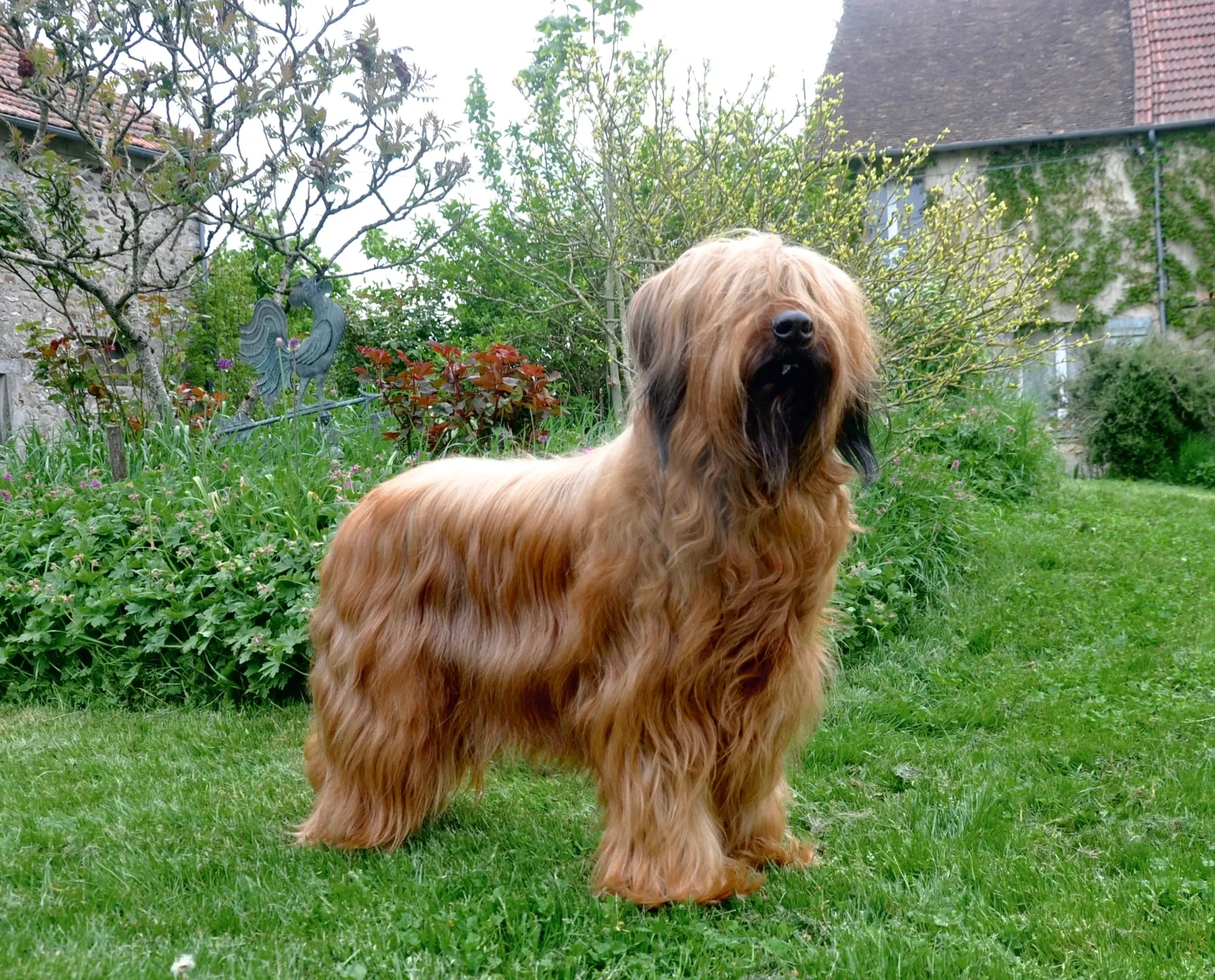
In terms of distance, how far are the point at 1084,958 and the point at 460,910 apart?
1.77m

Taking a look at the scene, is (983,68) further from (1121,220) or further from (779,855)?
(779,855)

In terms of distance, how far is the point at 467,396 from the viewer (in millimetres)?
7023

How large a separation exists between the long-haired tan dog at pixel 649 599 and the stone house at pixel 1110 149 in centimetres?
1657

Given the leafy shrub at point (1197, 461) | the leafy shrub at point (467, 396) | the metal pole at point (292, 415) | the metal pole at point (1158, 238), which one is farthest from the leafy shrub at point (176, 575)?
the metal pole at point (1158, 238)

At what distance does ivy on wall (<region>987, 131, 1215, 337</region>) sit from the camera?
63.4 ft

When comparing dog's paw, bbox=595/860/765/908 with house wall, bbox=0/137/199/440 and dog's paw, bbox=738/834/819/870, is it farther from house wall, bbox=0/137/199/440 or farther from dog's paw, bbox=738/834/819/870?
house wall, bbox=0/137/199/440

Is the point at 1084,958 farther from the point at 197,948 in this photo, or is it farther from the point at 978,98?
the point at 978,98

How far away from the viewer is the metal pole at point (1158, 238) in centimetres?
1942

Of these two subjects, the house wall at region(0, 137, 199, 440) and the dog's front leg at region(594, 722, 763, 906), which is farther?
the house wall at region(0, 137, 199, 440)

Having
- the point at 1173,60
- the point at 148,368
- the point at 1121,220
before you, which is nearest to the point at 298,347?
the point at 148,368

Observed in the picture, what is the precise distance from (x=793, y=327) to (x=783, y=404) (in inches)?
8.5

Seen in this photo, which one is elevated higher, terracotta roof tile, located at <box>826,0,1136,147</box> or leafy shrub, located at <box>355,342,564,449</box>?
terracotta roof tile, located at <box>826,0,1136,147</box>

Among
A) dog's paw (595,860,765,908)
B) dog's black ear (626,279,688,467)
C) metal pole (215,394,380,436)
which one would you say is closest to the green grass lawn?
dog's paw (595,860,765,908)

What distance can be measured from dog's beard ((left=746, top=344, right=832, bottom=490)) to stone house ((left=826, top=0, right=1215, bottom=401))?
1678 cm
